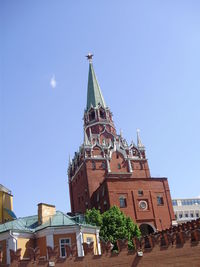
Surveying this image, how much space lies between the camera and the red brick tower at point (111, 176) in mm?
49219

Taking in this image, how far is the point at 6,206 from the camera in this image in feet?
138

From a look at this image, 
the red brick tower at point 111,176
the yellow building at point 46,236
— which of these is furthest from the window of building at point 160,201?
the yellow building at point 46,236

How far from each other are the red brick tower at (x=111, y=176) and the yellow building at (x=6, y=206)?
13.9 meters

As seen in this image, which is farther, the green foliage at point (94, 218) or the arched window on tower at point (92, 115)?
the arched window on tower at point (92, 115)

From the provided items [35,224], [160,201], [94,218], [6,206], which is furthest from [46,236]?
[160,201]

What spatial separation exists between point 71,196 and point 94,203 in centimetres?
1188

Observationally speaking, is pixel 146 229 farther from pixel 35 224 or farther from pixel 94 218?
pixel 35 224

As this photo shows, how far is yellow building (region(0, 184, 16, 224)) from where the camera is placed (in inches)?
1599

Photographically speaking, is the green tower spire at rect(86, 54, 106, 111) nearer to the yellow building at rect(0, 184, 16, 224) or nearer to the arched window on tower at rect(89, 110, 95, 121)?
the arched window on tower at rect(89, 110, 95, 121)

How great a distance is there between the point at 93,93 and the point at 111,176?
73.6 ft

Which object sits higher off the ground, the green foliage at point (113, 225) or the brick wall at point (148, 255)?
the green foliage at point (113, 225)

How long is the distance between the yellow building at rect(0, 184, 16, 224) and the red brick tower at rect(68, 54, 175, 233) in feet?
45.7

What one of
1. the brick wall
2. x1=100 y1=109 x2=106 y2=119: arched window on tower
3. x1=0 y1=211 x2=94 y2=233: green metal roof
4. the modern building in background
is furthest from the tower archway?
the modern building in background

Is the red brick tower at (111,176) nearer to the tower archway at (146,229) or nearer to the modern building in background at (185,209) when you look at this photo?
the tower archway at (146,229)
